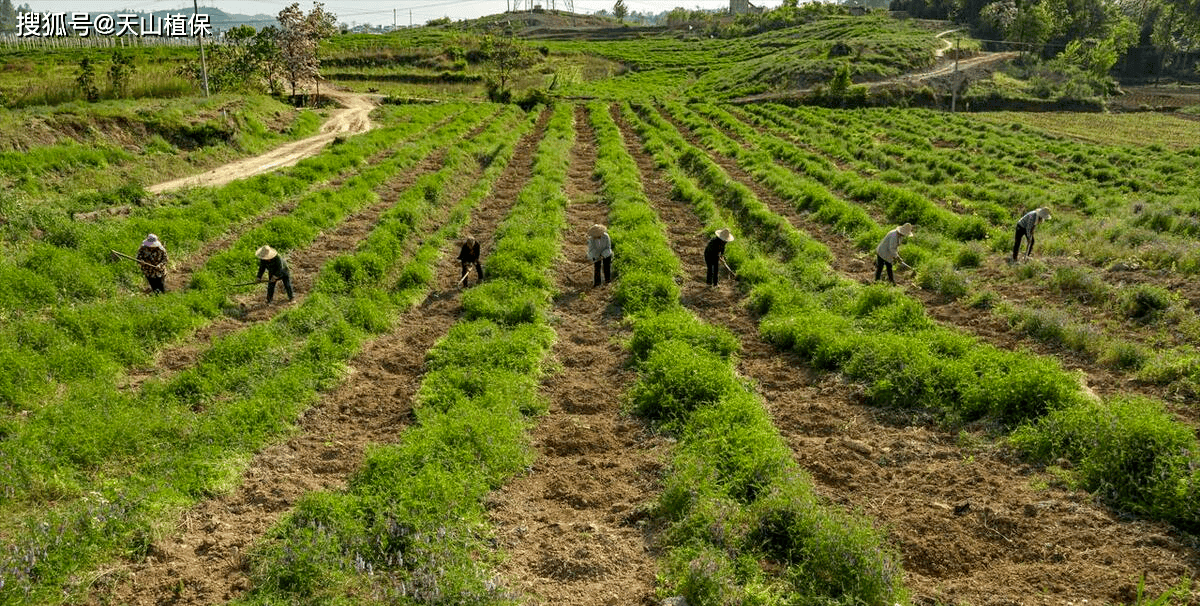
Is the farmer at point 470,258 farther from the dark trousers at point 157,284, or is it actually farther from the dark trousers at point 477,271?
the dark trousers at point 157,284

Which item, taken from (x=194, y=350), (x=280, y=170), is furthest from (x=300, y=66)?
(x=194, y=350)

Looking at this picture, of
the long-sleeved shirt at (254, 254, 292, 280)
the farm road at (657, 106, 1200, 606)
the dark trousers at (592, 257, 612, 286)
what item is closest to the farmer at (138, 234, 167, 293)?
the long-sleeved shirt at (254, 254, 292, 280)

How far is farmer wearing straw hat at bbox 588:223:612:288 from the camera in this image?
15.0m

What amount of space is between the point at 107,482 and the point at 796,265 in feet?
43.0

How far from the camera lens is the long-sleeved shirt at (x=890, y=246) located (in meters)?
14.9

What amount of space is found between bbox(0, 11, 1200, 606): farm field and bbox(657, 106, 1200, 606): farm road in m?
0.04

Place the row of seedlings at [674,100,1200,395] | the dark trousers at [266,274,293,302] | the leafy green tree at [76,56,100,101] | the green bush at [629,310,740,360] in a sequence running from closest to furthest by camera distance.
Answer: the row of seedlings at [674,100,1200,395] → the green bush at [629,310,740,360] → the dark trousers at [266,274,293,302] → the leafy green tree at [76,56,100,101]

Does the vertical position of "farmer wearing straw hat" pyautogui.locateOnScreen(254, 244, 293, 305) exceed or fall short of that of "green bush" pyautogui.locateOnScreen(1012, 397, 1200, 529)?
it exceeds it

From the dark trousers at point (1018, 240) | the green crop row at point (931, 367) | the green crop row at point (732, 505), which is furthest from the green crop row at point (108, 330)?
the dark trousers at point (1018, 240)

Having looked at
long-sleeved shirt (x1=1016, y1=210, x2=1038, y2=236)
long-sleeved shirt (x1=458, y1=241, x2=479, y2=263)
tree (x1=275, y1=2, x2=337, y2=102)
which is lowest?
long-sleeved shirt (x1=458, y1=241, x2=479, y2=263)

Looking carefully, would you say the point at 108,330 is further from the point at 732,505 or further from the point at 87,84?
the point at 87,84

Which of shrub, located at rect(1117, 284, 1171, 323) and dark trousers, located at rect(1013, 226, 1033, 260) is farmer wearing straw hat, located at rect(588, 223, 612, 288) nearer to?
dark trousers, located at rect(1013, 226, 1033, 260)

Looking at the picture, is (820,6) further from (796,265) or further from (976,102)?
(796,265)

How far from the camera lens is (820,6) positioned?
5507 inches
